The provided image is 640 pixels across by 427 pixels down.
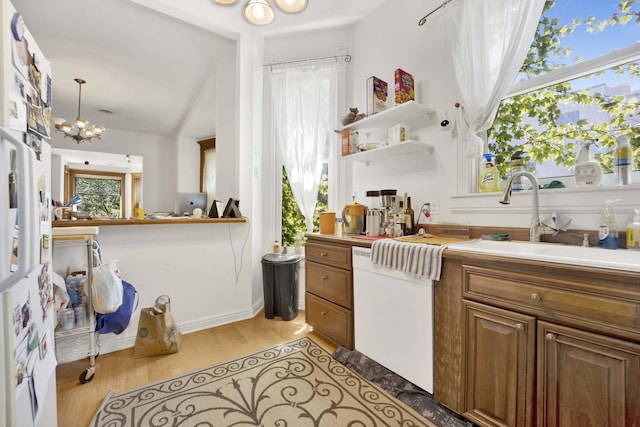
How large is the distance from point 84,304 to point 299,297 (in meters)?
1.71

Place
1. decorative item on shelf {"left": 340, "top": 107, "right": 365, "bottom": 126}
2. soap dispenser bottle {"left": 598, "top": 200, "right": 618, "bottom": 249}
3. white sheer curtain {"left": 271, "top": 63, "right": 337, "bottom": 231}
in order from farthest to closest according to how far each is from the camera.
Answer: white sheer curtain {"left": 271, "top": 63, "right": 337, "bottom": 231}
decorative item on shelf {"left": 340, "top": 107, "right": 365, "bottom": 126}
soap dispenser bottle {"left": 598, "top": 200, "right": 618, "bottom": 249}

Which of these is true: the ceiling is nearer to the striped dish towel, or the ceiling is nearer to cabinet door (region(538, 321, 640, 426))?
the striped dish towel

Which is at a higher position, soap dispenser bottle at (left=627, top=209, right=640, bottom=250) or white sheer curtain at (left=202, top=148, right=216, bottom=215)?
white sheer curtain at (left=202, top=148, right=216, bottom=215)

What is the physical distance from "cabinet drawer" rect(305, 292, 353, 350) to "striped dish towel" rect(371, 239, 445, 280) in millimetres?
527

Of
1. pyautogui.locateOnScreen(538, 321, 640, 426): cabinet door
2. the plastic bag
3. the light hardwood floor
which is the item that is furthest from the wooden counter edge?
pyautogui.locateOnScreen(538, 321, 640, 426): cabinet door

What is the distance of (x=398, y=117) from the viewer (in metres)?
2.09

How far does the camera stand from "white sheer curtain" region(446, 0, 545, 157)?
4.76ft

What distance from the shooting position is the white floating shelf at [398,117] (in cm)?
191

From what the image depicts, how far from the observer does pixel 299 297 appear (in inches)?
112

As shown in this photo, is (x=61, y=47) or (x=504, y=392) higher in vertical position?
(x=61, y=47)

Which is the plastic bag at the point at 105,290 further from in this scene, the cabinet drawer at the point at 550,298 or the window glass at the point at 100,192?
the window glass at the point at 100,192

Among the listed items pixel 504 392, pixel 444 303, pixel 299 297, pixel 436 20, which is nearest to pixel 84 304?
pixel 299 297

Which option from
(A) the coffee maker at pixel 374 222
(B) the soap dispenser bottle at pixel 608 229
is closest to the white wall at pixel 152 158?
(A) the coffee maker at pixel 374 222

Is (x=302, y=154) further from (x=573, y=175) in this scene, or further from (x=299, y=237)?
(x=573, y=175)
